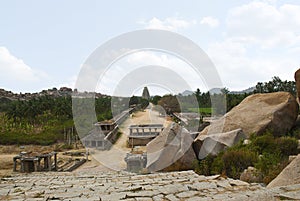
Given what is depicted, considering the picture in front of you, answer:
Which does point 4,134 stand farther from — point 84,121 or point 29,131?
point 84,121

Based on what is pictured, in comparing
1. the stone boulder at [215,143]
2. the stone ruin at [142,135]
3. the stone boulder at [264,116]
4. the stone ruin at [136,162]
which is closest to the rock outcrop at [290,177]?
the stone boulder at [215,143]

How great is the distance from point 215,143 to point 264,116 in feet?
10.6

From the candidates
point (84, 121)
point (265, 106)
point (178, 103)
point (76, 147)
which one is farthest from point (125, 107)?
point (265, 106)

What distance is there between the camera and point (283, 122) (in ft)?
→ 36.0

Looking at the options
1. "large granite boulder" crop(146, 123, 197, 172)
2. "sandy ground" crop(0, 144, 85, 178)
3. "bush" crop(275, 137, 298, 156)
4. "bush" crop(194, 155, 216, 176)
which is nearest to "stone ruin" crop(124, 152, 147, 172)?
"large granite boulder" crop(146, 123, 197, 172)

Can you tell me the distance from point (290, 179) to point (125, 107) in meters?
39.1

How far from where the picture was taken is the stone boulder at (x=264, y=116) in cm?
1066

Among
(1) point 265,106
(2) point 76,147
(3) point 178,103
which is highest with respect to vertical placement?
(3) point 178,103

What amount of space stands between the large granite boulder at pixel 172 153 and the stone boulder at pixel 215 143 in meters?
0.29

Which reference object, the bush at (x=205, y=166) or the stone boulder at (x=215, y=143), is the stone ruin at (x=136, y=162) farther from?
the bush at (x=205, y=166)

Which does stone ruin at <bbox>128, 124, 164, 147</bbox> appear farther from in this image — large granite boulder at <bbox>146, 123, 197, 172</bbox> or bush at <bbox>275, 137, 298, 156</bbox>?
bush at <bbox>275, 137, 298, 156</bbox>

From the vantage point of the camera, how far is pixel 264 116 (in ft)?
36.2

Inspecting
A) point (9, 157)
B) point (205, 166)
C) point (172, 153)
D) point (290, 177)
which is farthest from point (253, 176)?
point (9, 157)

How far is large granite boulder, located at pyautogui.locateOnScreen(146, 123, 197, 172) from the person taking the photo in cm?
884
